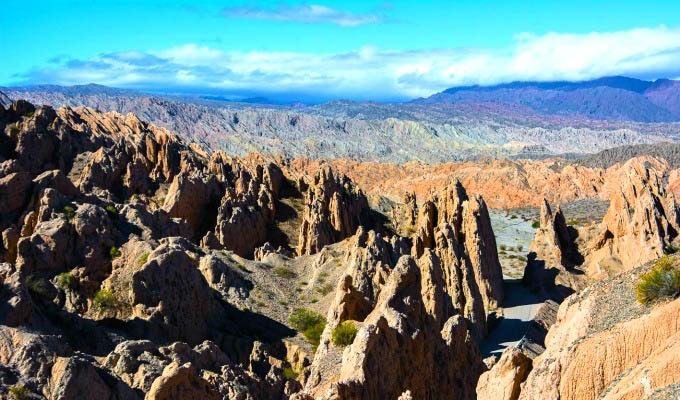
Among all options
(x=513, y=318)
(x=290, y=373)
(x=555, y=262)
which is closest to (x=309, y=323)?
(x=290, y=373)

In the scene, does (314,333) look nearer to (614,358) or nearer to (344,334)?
(344,334)

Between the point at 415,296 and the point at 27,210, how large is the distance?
2623 cm

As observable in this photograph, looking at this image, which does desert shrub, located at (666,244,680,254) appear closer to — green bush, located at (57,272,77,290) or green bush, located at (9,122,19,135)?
green bush, located at (57,272,77,290)

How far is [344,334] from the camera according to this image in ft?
78.7

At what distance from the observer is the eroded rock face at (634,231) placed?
49.3 meters

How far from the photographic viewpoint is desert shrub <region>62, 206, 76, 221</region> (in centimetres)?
3606

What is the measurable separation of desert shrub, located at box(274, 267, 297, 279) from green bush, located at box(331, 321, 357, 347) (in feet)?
54.4

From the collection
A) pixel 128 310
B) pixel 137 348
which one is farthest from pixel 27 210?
pixel 137 348

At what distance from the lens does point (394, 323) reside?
21.2 metres

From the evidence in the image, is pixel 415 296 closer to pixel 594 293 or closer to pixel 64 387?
pixel 594 293

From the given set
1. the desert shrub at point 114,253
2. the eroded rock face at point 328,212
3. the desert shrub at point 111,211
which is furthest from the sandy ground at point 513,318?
the desert shrub at point 111,211

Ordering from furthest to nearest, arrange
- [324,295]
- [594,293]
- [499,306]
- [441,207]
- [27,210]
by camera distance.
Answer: [441,207] → [499,306] → [27,210] → [324,295] → [594,293]

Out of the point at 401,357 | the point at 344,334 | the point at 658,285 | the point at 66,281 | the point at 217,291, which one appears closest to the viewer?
the point at 658,285

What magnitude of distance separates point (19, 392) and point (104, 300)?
46.7 feet
